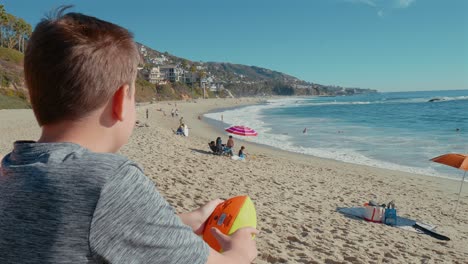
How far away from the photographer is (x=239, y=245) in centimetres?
120

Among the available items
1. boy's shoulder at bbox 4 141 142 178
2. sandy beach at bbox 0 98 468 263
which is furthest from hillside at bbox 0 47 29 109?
boy's shoulder at bbox 4 141 142 178

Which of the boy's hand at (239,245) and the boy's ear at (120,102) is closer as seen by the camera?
the boy's ear at (120,102)

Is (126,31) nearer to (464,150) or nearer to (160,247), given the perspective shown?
(160,247)

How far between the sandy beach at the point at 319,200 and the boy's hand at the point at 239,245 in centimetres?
390

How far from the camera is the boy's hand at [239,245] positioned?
116 centimetres

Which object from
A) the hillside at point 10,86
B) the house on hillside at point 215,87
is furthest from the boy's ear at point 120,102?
the house on hillside at point 215,87

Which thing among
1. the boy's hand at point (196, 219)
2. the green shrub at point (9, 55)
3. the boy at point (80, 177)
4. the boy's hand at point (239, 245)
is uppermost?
the green shrub at point (9, 55)

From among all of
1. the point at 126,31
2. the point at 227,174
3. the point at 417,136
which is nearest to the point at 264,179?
the point at 227,174

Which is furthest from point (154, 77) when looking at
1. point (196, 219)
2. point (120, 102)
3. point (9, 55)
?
point (120, 102)

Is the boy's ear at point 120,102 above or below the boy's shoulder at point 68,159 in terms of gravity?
above

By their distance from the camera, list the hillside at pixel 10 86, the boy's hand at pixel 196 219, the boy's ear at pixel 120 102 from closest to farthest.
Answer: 1. the boy's ear at pixel 120 102
2. the boy's hand at pixel 196 219
3. the hillside at pixel 10 86

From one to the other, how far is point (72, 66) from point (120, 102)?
6.8 inches

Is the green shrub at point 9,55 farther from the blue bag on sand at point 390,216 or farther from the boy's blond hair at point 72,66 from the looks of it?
the boy's blond hair at point 72,66

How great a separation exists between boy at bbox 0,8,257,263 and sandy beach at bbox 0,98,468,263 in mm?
4262
